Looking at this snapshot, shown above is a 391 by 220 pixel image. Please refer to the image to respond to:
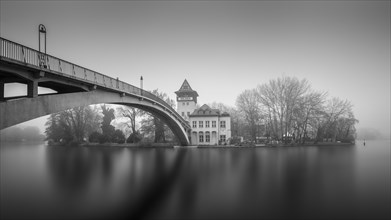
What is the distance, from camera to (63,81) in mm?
14969

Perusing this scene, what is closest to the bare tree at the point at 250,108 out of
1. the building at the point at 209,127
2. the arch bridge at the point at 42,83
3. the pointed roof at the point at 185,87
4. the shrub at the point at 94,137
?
the building at the point at 209,127

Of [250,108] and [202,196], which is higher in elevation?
[250,108]

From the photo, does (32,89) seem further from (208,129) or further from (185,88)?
(185,88)

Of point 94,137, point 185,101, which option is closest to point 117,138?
point 94,137

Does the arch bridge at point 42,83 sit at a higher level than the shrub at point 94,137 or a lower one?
higher

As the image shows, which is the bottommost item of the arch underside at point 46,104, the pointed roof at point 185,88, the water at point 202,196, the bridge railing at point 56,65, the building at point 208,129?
the water at point 202,196

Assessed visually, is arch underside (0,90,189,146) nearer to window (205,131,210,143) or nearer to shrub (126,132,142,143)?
window (205,131,210,143)

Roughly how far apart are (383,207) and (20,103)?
16.6 metres

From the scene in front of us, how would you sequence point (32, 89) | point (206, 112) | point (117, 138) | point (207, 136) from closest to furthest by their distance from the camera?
1. point (32, 89)
2. point (207, 136)
3. point (206, 112)
4. point (117, 138)

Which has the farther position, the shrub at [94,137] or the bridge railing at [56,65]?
the shrub at [94,137]

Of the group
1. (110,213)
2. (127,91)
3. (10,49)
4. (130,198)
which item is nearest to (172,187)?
(130,198)

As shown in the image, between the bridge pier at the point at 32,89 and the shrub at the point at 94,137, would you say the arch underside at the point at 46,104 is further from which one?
the shrub at the point at 94,137

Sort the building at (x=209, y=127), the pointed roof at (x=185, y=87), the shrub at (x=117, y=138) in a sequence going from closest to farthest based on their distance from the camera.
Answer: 1. the building at (x=209, y=127)
2. the shrub at (x=117, y=138)
3. the pointed roof at (x=185, y=87)

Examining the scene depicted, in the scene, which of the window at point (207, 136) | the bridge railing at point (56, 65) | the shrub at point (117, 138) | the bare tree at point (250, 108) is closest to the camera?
the bridge railing at point (56, 65)
